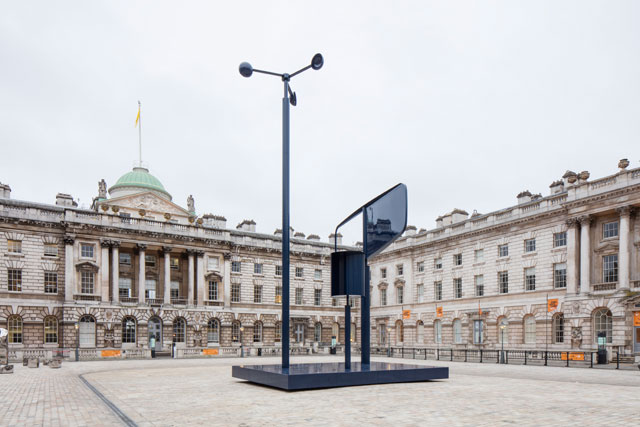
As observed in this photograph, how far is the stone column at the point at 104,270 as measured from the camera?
2028 inches

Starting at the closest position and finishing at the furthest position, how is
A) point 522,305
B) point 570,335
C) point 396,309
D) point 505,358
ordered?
point 505,358 → point 570,335 → point 522,305 → point 396,309

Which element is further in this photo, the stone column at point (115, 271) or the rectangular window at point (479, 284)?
the stone column at point (115, 271)

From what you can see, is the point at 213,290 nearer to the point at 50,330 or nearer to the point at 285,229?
the point at 50,330

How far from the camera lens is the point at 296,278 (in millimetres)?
63781

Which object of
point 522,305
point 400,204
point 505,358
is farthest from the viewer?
point 522,305

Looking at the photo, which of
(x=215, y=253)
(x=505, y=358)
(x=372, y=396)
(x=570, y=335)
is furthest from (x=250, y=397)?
(x=215, y=253)

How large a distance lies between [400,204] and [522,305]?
1232 inches

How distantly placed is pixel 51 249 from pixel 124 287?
317 inches

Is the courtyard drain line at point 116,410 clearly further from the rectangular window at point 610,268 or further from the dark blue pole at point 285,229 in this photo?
the rectangular window at point 610,268

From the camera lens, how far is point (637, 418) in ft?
37.3

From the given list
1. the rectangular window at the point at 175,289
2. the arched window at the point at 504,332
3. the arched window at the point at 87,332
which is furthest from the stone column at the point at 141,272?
the arched window at the point at 504,332

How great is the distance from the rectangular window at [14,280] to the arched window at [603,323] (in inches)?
1853

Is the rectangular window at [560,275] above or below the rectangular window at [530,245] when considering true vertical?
below

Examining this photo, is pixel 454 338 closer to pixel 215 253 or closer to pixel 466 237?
pixel 466 237
